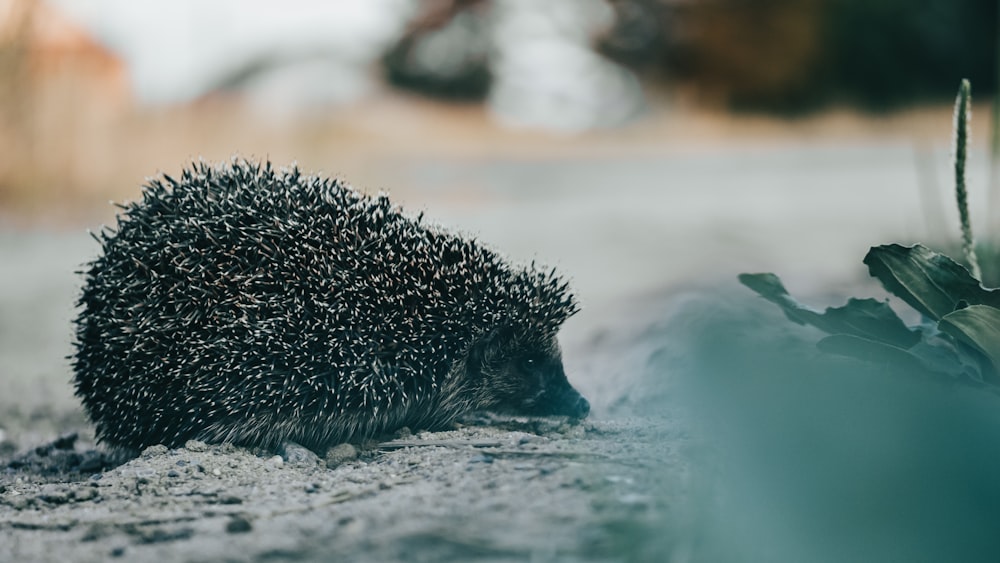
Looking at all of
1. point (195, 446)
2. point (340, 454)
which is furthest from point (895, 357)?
point (195, 446)

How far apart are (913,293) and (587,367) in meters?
2.61

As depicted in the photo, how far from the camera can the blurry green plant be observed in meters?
3.76

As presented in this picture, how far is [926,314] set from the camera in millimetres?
4137

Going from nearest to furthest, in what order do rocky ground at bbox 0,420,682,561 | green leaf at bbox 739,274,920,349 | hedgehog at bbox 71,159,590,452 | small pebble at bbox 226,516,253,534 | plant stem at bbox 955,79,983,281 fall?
rocky ground at bbox 0,420,682,561 < small pebble at bbox 226,516,253,534 < green leaf at bbox 739,274,920,349 < plant stem at bbox 955,79,983,281 < hedgehog at bbox 71,159,590,452

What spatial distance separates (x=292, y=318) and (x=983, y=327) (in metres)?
2.95

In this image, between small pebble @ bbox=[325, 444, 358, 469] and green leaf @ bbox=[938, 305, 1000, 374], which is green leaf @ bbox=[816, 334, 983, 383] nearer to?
green leaf @ bbox=[938, 305, 1000, 374]

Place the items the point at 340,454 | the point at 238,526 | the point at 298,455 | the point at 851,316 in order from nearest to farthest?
the point at 238,526 < the point at 851,316 < the point at 298,455 < the point at 340,454

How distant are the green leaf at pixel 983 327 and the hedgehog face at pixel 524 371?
74.7 inches

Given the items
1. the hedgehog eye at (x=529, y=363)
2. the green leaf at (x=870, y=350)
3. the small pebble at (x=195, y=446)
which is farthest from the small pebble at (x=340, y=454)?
the green leaf at (x=870, y=350)

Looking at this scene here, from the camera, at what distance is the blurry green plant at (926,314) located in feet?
12.3

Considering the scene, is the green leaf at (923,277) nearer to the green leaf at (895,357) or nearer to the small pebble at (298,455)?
the green leaf at (895,357)

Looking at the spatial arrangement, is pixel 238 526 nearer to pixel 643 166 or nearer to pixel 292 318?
pixel 292 318

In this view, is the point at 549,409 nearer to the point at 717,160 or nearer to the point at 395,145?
the point at 395,145

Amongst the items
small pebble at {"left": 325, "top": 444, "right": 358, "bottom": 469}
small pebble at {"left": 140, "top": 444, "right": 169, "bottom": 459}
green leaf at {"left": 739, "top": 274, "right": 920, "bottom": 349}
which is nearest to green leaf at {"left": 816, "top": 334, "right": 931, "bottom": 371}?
green leaf at {"left": 739, "top": 274, "right": 920, "bottom": 349}
